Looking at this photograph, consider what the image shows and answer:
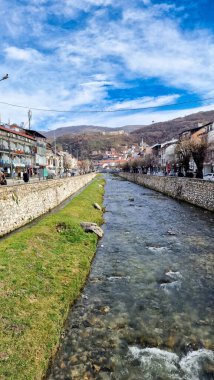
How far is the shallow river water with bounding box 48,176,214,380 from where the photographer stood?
7.91m

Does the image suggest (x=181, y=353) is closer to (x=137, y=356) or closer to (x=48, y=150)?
(x=137, y=356)

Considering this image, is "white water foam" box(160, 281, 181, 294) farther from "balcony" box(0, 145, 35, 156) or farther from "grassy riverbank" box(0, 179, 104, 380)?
"balcony" box(0, 145, 35, 156)

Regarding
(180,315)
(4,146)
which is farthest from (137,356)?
(4,146)

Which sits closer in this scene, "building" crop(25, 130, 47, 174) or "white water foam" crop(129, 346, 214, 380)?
"white water foam" crop(129, 346, 214, 380)

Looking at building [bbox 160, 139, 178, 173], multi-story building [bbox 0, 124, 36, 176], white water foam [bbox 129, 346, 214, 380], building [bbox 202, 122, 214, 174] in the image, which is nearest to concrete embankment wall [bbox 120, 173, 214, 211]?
building [bbox 202, 122, 214, 174]

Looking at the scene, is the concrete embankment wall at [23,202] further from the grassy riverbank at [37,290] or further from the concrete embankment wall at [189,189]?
the concrete embankment wall at [189,189]

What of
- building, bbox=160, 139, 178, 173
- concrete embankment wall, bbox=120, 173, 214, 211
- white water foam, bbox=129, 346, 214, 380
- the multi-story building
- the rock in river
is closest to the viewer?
white water foam, bbox=129, 346, 214, 380

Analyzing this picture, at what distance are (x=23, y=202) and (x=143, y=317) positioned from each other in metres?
18.1

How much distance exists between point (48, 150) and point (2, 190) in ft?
337

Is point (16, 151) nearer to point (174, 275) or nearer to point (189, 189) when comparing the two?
point (189, 189)

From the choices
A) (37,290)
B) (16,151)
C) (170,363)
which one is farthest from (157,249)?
(16,151)

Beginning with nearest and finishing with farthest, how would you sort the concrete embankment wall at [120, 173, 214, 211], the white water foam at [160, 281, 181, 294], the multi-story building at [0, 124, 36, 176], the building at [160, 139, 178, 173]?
the white water foam at [160, 281, 181, 294] < the concrete embankment wall at [120, 173, 214, 211] < the multi-story building at [0, 124, 36, 176] < the building at [160, 139, 178, 173]

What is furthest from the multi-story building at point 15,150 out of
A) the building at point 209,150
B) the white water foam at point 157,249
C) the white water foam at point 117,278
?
the white water foam at point 117,278

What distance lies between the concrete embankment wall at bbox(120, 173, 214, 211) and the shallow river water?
15025 mm
